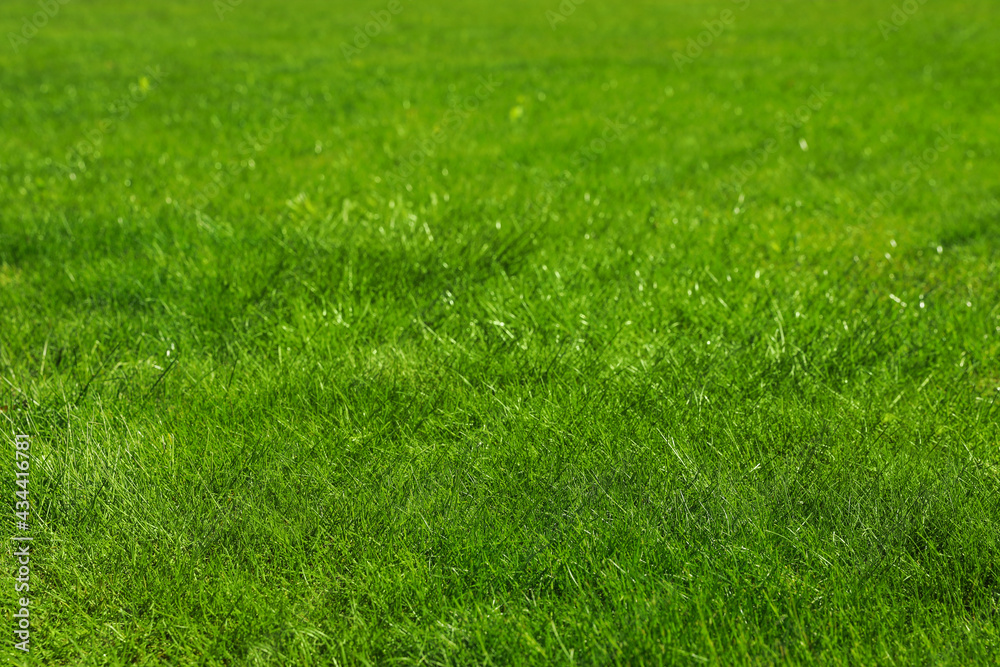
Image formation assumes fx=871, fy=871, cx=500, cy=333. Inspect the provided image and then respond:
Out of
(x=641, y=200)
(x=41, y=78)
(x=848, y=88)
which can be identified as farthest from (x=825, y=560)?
(x=41, y=78)

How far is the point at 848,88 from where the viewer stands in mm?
11328

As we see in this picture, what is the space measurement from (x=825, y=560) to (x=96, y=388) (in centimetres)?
302

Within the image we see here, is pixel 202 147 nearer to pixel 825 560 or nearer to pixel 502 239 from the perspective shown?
pixel 502 239

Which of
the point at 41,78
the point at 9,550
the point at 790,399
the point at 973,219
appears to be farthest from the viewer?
the point at 41,78

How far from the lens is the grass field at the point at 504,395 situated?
2.59m

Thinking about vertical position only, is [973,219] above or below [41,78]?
below

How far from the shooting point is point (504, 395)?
3.70 m

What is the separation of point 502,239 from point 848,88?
7.92 meters

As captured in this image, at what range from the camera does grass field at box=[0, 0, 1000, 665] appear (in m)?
2.59

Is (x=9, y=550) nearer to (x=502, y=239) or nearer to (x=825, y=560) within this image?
(x=825, y=560)

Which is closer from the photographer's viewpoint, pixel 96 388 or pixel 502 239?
pixel 96 388

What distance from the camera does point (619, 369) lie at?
152 inches

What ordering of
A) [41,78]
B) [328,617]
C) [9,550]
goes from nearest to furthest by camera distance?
[328,617]
[9,550]
[41,78]

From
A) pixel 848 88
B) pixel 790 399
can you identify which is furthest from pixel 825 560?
pixel 848 88
